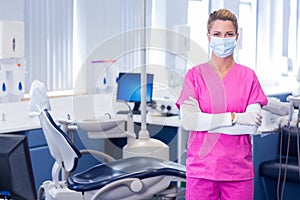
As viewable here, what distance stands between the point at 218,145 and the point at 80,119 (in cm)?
116

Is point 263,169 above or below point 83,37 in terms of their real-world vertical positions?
below

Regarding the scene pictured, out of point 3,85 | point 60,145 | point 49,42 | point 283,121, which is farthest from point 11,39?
point 283,121

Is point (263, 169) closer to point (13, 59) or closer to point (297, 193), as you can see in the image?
point (297, 193)

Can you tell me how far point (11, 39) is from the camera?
12.4ft

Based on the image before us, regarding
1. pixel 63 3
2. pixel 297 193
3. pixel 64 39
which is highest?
pixel 63 3

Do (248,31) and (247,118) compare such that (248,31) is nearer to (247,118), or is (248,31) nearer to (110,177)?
(110,177)

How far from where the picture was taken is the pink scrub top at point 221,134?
2086 mm

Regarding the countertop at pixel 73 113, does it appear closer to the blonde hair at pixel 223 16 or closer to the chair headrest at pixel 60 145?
the chair headrest at pixel 60 145

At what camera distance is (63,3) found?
175 inches

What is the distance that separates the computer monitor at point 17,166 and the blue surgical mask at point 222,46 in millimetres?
937

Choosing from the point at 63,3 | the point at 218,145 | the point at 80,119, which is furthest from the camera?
the point at 63,3

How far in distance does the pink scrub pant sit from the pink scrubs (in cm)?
2

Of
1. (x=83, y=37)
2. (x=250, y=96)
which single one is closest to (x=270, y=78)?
(x=83, y=37)

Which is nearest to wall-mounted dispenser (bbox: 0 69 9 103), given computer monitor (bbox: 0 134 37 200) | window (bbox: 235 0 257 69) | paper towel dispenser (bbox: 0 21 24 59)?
paper towel dispenser (bbox: 0 21 24 59)
